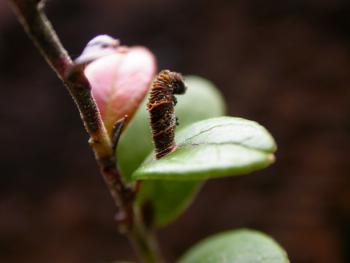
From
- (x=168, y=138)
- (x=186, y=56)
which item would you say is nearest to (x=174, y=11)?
(x=186, y=56)

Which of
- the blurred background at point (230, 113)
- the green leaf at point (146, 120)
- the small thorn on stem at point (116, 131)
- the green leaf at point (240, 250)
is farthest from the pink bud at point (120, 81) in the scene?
the blurred background at point (230, 113)

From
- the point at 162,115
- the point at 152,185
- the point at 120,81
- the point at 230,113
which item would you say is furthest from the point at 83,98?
the point at 230,113

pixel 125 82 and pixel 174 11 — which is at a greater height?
pixel 125 82

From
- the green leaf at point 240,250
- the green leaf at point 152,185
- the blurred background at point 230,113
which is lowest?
the blurred background at point 230,113

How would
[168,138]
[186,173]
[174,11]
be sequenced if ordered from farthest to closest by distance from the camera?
1. [174,11]
2. [168,138]
3. [186,173]

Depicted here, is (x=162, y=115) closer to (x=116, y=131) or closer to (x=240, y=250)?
(x=116, y=131)

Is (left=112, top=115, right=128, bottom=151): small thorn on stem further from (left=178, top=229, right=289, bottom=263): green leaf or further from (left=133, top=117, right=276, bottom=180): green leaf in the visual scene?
(left=178, top=229, right=289, bottom=263): green leaf

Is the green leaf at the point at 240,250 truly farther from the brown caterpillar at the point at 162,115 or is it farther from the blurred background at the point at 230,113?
the blurred background at the point at 230,113

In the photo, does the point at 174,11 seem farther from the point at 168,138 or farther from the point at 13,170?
the point at 168,138
